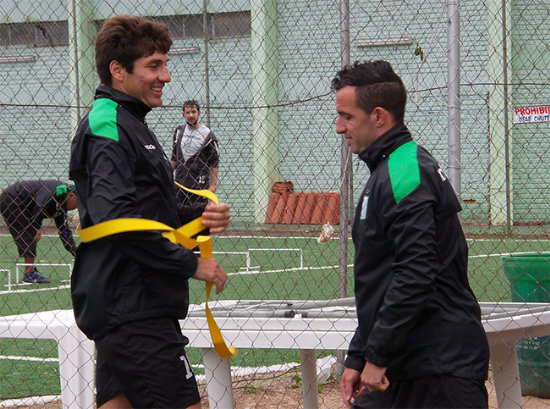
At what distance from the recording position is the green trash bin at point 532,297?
17.2 ft

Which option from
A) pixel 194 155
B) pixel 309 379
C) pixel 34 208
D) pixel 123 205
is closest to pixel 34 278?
pixel 34 208

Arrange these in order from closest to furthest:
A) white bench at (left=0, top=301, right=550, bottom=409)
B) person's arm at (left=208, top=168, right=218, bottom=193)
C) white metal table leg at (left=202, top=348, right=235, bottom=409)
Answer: white bench at (left=0, top=301, right=550, bottom=409)
white metal table leg at (left=202, top=348, right=235, bottom=409)
person's arm at (left=208, top=168, right=218, bottom=193)

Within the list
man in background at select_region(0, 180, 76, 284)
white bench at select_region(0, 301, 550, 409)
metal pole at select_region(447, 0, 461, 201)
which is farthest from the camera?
man in background at select_region(0, 180, 76, 284)

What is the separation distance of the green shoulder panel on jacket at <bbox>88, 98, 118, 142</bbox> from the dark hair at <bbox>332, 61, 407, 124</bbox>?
0.78m

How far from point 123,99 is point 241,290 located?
728cm

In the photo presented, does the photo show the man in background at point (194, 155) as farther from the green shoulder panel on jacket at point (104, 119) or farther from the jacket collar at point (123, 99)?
the green shoulder panel on jacket at point (104, 119)

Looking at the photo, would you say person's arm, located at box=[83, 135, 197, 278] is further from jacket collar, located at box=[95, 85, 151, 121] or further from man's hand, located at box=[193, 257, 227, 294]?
jacket collar, located at box=[95, 85, 151, 121]

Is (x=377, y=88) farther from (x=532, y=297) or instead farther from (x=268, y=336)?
(x=532, y=297)

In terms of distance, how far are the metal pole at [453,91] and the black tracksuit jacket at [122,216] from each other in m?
2.13

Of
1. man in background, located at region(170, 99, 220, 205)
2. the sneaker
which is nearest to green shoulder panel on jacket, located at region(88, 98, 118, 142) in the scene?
man in background, located at region(170, 99, 220, 205)

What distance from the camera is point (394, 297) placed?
2.65 meters

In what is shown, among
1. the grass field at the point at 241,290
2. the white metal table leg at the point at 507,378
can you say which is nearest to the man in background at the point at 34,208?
the grass field at the point at 241,290

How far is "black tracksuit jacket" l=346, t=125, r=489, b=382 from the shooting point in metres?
2.65

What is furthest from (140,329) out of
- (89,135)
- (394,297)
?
(394,297)
